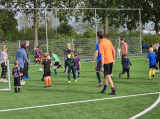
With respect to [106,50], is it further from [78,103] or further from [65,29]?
[65,29]

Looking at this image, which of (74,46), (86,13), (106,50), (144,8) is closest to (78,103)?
(106,50)

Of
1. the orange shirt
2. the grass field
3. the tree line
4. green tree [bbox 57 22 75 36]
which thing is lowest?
the grass field

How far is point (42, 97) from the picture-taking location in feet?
27.3

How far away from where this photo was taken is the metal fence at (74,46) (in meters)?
25.9

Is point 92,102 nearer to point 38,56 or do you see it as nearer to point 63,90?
point 63,90

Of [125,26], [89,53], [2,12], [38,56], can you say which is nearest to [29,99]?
[38,56]

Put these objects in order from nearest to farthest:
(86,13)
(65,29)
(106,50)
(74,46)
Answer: (106,50), (74,46), (86,13), (65,29)

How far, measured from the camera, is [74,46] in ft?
92.0

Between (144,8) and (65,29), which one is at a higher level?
(144,8)

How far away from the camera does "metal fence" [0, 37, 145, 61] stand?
25906 millimetres

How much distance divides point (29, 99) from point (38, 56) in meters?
16.9

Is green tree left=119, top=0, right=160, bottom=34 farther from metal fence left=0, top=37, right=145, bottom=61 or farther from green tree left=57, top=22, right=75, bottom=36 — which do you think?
green tree left=57, top=22, right=75, bottom=36

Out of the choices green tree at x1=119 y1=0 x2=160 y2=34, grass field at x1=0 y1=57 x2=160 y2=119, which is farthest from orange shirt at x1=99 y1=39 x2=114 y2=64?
green tree at x1=119 y1=0 x2=160 y2=34

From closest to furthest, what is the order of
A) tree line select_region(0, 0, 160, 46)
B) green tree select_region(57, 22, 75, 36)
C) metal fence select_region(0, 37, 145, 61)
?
metal fence select_region(0, 37, 145, 61)
tree line select_region(0, 0, 160, 46)
green tree select_region(57, 22, 75, 36)
